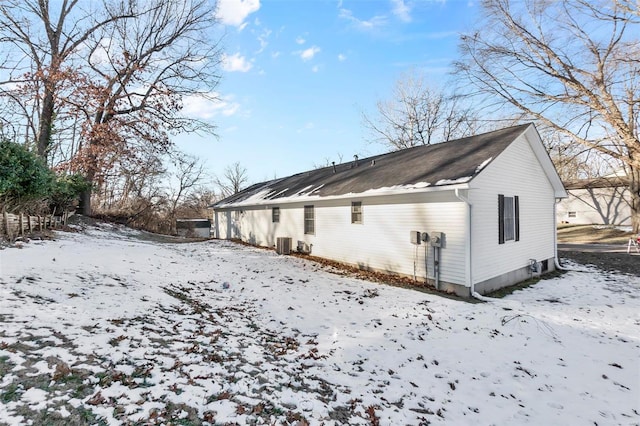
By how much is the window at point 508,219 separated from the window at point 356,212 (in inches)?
163

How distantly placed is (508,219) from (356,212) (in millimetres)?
4650

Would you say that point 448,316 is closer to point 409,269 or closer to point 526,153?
point 409,269

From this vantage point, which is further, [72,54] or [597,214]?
[597,214]

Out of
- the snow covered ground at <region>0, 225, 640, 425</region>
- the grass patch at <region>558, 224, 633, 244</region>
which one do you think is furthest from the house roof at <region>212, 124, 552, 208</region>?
the grass patch at <region>558, 224, 633, 244</region>

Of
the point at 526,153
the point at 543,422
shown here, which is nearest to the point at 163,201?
the point at 526,153

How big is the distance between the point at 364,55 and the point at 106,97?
13711 millimetres

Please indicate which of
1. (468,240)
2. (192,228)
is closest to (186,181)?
(192,228)

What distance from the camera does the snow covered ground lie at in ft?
9.62

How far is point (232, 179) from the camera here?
1868 inches

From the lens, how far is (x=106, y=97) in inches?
643

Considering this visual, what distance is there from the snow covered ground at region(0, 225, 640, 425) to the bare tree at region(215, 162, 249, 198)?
40257mm

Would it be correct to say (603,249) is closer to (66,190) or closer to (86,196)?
(66,190)

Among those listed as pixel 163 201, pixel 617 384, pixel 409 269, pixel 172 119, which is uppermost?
pixel 172 119

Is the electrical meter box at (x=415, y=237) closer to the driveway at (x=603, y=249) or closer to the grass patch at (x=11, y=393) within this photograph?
the grass patch at (x=11, y=393)
